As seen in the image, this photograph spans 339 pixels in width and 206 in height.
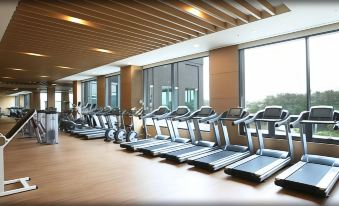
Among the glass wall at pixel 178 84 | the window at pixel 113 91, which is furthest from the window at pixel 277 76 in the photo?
the window at pixel 113 91

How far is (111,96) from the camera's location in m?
12.5

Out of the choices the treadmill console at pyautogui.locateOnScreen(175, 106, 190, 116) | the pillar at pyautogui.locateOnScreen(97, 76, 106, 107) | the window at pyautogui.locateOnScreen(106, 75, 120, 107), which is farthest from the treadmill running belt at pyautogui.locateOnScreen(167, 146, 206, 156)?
the pillar at pyautogui.locateOnScreen(97, 76, 106, 107)

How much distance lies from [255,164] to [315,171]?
A: 98 centimetres

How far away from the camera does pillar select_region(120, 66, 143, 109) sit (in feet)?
32.6

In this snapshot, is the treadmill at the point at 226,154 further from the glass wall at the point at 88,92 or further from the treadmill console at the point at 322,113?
the glass wall at the point at 88,92

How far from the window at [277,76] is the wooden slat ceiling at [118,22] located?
5.99 feet

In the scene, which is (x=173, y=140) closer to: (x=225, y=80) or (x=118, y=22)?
(x=225, y=80)

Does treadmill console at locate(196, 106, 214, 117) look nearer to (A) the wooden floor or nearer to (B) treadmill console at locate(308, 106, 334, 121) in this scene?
(A) the wooden floor

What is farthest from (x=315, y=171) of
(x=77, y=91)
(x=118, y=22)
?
(x=77, y=91)

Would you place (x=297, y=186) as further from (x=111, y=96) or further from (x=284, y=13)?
(x=111, y=96)

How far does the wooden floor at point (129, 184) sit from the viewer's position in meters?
3.21

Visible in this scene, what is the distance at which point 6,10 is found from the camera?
3752 millimetres

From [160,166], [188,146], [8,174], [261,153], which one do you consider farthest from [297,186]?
[8,174]

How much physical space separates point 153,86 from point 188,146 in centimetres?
434
